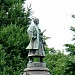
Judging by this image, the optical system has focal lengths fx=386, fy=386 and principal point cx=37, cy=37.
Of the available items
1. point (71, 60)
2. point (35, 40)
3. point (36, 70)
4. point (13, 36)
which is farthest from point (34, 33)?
point (13, 36)

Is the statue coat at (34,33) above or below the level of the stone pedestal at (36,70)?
above

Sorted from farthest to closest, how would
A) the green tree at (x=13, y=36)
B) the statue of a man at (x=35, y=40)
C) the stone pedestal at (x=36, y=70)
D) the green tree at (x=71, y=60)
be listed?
the green tree at (x=13, y=36) → the green tree at (x=71, y=60) → the statue of a man at (x=35, y=40) → the stone pedestal at (x=36, y=70)

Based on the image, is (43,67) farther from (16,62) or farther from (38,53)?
(16,62)

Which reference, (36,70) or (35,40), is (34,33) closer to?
(35,40)

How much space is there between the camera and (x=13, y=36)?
25016 millimetres

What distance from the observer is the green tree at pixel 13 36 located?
23844 millimetres

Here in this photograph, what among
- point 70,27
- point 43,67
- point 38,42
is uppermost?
point 70,27

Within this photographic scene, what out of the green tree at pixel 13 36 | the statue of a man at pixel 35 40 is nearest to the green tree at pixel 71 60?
the green tree at pixel 13 36

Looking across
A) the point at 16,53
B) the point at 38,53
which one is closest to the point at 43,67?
the point at 38,53

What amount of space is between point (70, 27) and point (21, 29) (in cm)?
375

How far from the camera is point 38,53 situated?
1528 centimetres

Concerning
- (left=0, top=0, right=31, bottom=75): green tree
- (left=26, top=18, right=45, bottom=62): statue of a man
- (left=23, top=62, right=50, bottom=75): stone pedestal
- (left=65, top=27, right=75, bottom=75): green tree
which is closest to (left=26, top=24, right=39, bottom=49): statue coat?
(left=26, top=18, right=45, bottom=62): statue of a man

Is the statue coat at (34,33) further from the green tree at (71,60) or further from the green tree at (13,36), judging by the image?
the green tree at (13,36)

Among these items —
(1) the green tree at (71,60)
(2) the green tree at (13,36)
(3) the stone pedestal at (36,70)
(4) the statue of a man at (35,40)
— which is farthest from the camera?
Result: (2) the green tree at (13,36)
